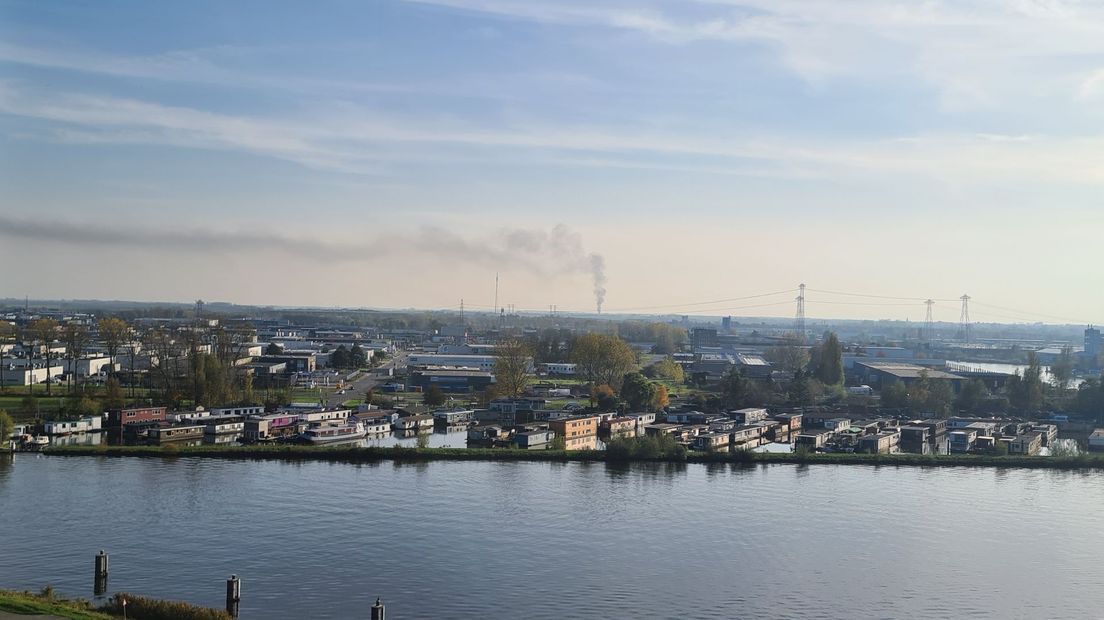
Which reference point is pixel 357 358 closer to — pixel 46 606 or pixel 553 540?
pixel 553 540

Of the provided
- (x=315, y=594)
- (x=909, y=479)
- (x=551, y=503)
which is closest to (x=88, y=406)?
(x=551, y=503)

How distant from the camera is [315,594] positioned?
4.46m

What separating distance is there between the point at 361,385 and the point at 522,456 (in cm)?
751

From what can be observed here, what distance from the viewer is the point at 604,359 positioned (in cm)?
1561

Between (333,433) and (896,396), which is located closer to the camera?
(333,433)

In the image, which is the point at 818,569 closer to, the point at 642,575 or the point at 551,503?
the point at 642,575

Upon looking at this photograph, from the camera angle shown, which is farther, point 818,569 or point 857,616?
point 818,569

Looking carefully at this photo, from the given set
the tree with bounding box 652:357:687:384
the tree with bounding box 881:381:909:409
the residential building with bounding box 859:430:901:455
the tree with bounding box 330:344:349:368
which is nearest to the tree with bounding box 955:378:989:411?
the tree with bounding box 881:381:909:409

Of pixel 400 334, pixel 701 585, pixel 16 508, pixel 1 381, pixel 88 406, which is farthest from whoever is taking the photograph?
pixel 400 334

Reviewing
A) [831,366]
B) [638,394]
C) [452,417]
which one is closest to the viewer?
[452,417]

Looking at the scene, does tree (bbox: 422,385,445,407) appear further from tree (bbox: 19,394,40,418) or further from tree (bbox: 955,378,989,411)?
tree (bbox: 955,378,989,411)

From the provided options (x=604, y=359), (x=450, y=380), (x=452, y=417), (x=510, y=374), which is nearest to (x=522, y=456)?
(x=452, y=417)

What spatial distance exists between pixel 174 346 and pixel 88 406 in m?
4.00

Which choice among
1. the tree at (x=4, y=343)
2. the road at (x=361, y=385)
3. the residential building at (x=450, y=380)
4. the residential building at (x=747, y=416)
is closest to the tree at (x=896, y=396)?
the residential building at (x=747, y=416)
